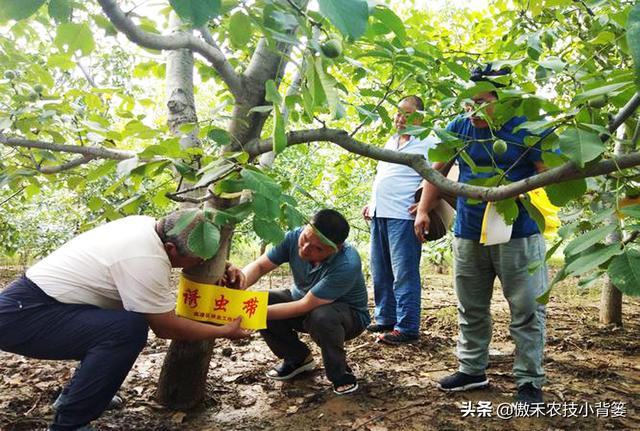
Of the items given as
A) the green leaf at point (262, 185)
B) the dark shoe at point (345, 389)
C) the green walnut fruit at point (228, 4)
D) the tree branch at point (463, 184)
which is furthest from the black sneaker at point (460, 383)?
the green walnut fruit at point (228, 4)

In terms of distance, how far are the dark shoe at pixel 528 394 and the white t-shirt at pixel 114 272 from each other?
1642 millimetres

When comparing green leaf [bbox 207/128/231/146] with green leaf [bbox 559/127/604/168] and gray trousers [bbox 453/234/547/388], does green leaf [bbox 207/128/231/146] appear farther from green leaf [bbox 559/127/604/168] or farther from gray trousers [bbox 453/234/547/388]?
gray trousers [bbox 453/234/547/388]

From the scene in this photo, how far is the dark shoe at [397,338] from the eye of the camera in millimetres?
3318

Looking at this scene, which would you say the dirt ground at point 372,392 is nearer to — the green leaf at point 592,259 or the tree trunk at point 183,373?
the tree trunk at point 183,373

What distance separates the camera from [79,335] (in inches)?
74.8

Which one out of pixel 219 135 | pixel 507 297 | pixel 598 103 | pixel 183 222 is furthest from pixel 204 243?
pixel 507 297

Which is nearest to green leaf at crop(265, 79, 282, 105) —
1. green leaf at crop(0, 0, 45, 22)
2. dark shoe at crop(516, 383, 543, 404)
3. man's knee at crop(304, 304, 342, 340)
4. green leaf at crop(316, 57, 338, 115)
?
green leaf at crop(316, 57, 338, 115)

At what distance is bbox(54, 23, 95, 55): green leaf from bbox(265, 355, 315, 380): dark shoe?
198 centimetres

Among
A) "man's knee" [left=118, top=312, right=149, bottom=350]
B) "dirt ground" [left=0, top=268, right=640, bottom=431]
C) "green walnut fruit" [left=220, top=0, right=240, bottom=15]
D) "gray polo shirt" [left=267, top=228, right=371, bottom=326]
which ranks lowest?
"dirt ground" [left=0, top=268, right=640, bottom=431]

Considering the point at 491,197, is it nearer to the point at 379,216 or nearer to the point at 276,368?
the point at 276,368

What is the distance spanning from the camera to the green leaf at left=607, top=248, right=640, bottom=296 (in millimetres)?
887

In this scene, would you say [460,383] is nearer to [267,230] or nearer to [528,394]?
[528,394]

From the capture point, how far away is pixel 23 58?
7.18 ft

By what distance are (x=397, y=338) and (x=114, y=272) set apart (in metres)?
2.03
